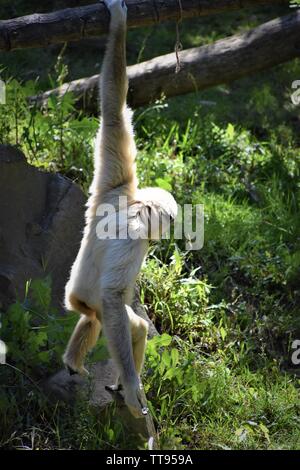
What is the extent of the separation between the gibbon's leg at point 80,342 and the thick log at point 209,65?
3.66 metres

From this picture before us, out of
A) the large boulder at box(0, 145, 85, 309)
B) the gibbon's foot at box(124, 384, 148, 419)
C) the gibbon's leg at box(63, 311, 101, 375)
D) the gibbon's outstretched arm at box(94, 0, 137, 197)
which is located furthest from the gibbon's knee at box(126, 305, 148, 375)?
the large boulder at box(0, 145, 85, 309)

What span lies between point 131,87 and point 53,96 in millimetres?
1451

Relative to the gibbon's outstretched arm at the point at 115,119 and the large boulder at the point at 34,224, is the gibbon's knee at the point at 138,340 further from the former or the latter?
the large boulder at the point at 34,224

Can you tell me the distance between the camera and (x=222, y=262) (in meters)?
7.29

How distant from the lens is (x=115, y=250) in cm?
475

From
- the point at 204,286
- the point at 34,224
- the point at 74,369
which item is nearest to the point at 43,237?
the point at 34,224

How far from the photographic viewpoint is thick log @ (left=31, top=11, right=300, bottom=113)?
842cm

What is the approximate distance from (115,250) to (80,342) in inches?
28.0

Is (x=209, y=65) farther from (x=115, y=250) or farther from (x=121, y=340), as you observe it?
(x=121, y=340)

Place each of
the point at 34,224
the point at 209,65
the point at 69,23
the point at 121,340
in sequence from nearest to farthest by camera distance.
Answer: the point at 121,340 → the point at 69,23 → the point at 34,224 → the point at 209,65

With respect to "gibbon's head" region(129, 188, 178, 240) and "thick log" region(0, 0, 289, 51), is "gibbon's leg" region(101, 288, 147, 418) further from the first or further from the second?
"thick log" region(0, 0, 289, 51)

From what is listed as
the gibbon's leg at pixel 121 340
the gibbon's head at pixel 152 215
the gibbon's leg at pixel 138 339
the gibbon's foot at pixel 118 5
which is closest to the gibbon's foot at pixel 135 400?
the gibbon's leg at pixel 121 340

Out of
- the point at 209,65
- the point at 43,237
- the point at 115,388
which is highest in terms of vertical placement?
the point at 209,65

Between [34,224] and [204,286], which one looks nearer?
[34,224]
